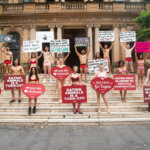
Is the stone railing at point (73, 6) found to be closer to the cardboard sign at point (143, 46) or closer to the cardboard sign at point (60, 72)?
the cardboard sign at point (143, 46)

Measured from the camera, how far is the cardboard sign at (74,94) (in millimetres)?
5973

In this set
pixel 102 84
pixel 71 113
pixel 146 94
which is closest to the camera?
pixel 71 113

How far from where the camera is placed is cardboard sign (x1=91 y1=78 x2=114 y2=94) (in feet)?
19.8

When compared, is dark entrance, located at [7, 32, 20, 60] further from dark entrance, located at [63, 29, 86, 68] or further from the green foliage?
the green foliage

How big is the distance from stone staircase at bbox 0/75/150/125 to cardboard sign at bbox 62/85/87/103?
52 centimetres

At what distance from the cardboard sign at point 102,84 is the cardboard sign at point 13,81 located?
315 cm

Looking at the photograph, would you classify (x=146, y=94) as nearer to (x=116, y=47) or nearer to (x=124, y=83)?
(x=124, y=83)

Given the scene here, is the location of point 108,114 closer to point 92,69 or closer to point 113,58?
point 92,69

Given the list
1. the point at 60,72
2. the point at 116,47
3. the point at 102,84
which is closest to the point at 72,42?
the point at 116,47

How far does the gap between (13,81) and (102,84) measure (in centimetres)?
383

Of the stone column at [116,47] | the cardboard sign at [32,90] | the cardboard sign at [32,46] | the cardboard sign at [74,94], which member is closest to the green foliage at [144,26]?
the stone column at [116,47]

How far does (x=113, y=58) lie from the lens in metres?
16.2

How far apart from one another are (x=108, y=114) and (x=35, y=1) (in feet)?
51.0

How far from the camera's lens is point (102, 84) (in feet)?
20.0
